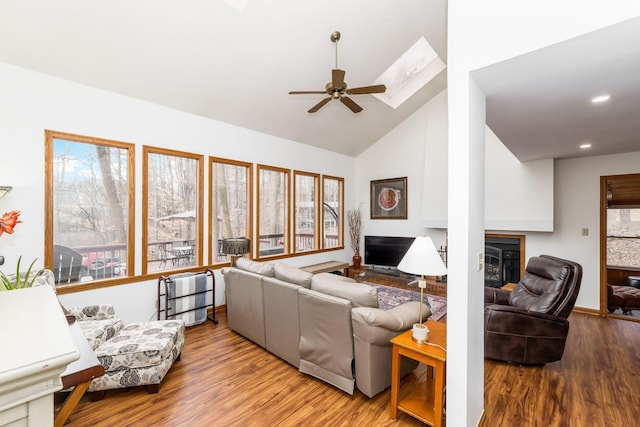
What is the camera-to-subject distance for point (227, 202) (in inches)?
189

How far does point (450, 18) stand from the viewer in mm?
1893

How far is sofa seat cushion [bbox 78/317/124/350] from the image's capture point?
8.38 feet

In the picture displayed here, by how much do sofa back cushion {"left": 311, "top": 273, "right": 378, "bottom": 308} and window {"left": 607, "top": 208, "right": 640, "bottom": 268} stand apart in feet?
17.4

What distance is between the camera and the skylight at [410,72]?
4980 millimetres

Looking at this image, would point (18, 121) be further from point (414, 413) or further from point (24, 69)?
point (414, 413)

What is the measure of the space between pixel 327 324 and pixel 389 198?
4681 mm

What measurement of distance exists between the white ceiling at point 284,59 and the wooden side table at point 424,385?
1836mm

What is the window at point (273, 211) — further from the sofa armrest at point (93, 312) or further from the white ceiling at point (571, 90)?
the white ceiling at point (571, 90)

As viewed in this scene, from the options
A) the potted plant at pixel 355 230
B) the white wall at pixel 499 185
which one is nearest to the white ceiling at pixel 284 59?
the white wall at pixel 499 185

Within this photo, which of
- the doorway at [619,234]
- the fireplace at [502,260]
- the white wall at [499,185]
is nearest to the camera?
the doorway at [619,234]

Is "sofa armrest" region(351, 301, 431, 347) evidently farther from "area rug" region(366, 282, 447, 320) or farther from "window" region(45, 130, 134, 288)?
"window" region(45, 130, 134, 288)

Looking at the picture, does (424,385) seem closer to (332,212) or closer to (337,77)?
(337,77)

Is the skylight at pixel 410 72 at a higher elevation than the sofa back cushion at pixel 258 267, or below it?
higher

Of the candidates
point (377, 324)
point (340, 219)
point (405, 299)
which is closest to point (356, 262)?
point (340, 219)
